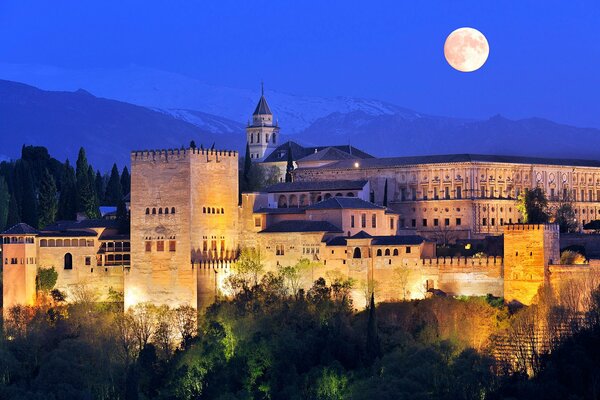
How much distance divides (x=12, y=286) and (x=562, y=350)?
25.7m

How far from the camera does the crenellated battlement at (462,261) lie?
56.0 metres

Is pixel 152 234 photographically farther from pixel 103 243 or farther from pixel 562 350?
pixel 562 350

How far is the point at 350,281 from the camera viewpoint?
187ft

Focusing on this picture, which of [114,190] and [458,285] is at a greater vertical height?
[114,190]

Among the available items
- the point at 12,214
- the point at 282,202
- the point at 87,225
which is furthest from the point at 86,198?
the point at 282,202

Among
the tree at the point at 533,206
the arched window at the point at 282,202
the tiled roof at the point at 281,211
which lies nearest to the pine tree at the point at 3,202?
the arched window at the point at 282,202

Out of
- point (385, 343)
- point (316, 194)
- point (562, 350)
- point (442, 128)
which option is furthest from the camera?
point (442, 128)

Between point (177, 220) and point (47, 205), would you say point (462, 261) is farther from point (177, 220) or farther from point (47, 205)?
point (47, 205)

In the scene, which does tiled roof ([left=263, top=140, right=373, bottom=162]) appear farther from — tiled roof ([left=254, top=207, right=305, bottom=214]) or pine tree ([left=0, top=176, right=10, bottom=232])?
tiled roof ([left=254, top=207, right=305, bottom=214])

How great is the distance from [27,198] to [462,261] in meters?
27.6

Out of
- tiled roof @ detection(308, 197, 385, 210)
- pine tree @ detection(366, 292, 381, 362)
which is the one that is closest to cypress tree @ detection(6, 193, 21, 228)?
tiled roof @ detection(308, 197, 385, 210)

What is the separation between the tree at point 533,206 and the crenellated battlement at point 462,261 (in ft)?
35.4

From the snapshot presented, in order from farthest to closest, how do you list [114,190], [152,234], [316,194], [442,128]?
[442,128] → [114,190] → [316,194] → [152,234]

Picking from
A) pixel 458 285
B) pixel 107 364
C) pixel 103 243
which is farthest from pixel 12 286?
pixel 458 285
